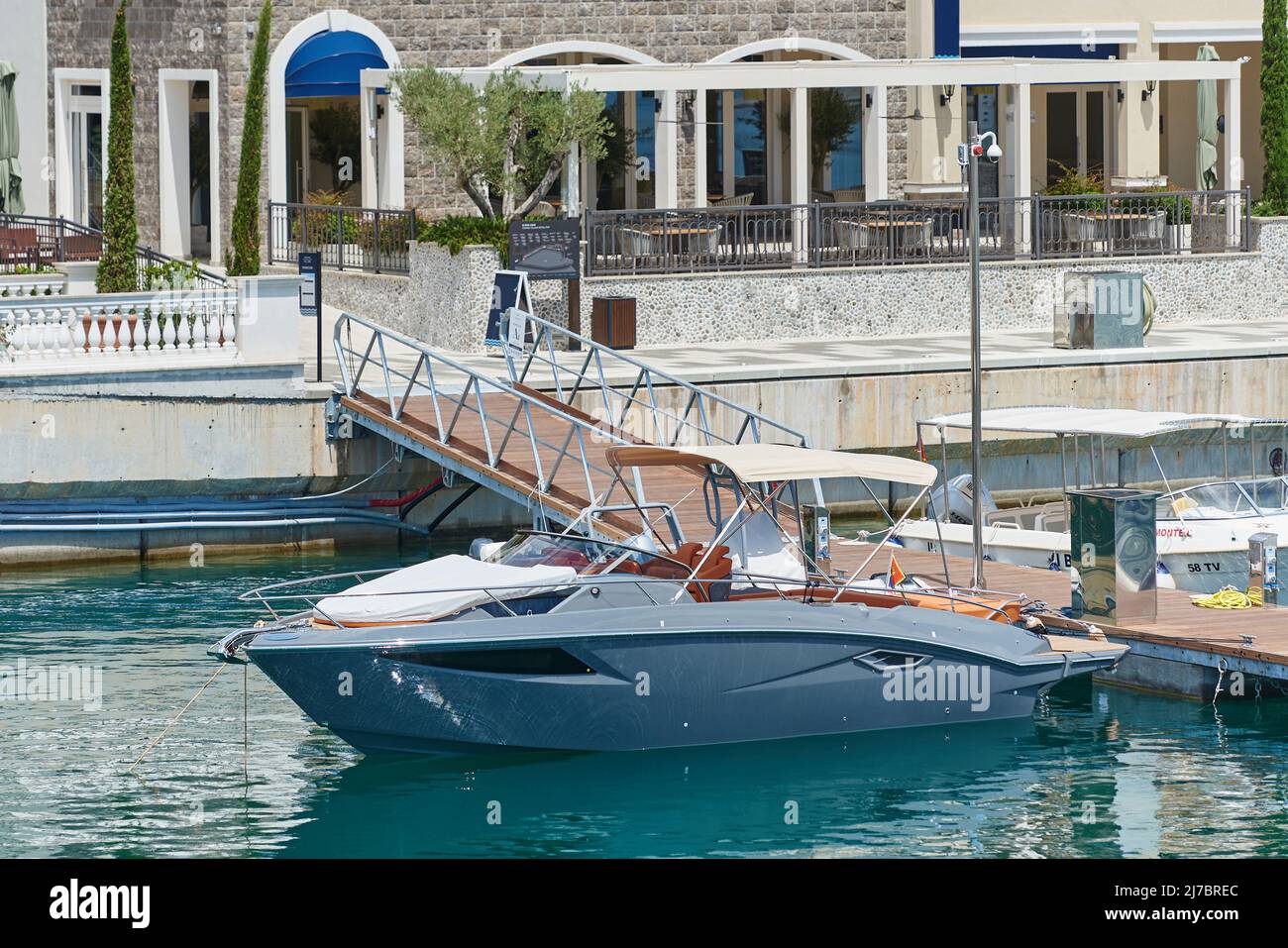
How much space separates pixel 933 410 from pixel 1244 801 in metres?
10.9

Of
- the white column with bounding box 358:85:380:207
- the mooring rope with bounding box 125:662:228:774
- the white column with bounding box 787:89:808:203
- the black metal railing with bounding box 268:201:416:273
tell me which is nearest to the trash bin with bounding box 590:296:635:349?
the black metal railing with bounding box 268:201:416:273

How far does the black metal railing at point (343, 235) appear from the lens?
27.3 m

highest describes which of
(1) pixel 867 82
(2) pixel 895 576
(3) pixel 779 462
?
(1) pixel 867 82

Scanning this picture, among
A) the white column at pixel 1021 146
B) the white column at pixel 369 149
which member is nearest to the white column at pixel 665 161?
the white column at pixel 369 149

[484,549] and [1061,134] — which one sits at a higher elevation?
[1061,134]

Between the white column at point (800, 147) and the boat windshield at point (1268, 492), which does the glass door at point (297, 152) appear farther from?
the boat windshield at point (1268, 492)

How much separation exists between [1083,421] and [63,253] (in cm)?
1404

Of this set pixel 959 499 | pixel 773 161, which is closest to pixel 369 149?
pixel 773 161

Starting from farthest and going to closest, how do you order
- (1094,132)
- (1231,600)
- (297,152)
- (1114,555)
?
(1094,132) → (297,152) → (1231,600) → (1114,555)

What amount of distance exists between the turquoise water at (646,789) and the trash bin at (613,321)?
9994 millimetres

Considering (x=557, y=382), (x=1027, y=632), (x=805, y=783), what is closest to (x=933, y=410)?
(x=557, y=382)

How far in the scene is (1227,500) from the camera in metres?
19.6

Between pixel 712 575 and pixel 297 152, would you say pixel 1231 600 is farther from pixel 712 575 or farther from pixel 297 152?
pixel 297 152

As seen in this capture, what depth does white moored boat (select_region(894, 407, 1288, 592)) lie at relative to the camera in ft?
61.2
